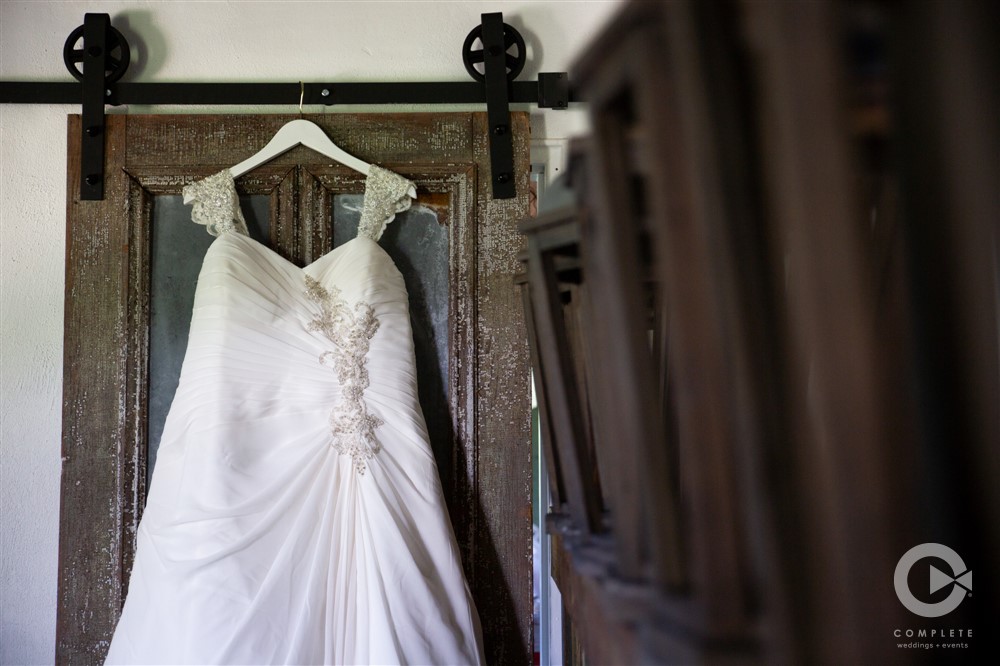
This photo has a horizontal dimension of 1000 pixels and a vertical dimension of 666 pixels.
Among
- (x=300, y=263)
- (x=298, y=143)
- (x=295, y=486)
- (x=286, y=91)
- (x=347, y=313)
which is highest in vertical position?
(x=286, y=91)

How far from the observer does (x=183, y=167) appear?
149 centimetres

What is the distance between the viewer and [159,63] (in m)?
1.55

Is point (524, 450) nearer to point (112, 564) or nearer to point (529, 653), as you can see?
point (529, 653)

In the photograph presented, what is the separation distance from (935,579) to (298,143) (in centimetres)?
146

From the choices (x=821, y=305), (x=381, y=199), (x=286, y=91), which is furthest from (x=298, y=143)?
(x=821, y=305)

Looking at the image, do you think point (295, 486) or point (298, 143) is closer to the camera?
point (295, 486)

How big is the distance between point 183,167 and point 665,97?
1.46 m

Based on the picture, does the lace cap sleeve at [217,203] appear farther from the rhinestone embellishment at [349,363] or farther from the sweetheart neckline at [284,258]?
the rhinestone embellishment at [349,363]

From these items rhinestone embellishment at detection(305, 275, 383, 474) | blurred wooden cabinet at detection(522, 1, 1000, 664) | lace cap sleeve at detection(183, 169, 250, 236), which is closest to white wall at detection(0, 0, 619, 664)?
lace cap sleeve at detection(183, 169, 250, 236)

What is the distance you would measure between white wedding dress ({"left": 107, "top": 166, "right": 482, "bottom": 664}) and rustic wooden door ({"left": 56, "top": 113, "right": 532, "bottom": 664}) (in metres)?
0.11

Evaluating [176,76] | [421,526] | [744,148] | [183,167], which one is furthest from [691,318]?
[176,76]

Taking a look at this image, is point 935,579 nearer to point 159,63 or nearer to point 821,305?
point 821,305

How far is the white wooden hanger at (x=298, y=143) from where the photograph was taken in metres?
1.46

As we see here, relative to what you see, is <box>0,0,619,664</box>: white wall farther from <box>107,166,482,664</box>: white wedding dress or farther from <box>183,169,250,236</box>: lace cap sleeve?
<box>107,166,482,664</box>: white wedding dress
